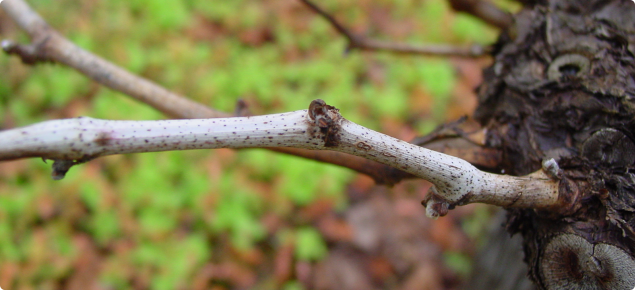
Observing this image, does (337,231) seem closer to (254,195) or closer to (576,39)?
(254,195)

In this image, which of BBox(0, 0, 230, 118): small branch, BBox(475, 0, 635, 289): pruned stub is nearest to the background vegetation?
BBox(0, 0, 230, 118): small branch

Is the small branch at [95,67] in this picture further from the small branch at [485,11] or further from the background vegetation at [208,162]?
the background vegetation at [208,162]

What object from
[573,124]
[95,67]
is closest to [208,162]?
[95,67]

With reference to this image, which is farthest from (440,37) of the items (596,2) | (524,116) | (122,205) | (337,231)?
(122,205)

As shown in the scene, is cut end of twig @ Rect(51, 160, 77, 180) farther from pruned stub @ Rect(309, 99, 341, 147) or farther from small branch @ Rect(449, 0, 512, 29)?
small branch @ Rect(449, 0, 512, 29)

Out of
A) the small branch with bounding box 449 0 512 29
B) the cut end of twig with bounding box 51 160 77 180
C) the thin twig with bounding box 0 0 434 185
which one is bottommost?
the cut end of twig with bounding box 51 160 77 180

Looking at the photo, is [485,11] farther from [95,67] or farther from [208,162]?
[208,162]
